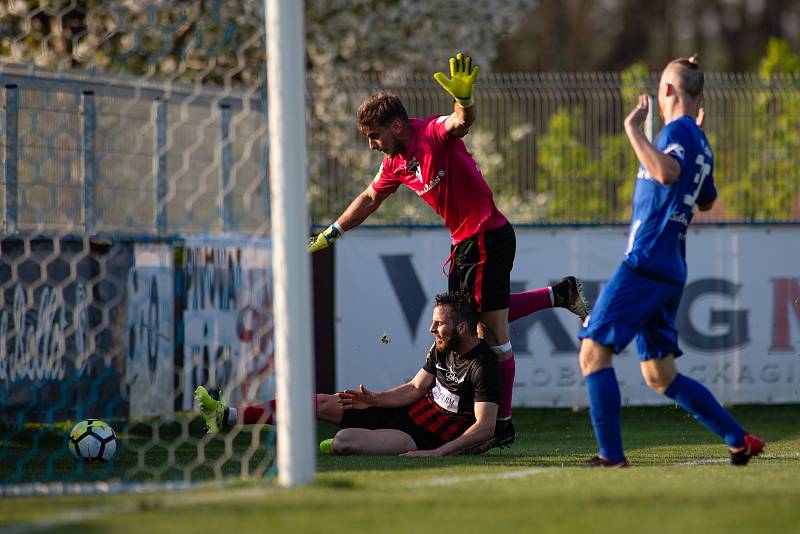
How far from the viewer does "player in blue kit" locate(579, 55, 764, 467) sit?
5602 mm

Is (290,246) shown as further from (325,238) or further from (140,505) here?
(325,238)

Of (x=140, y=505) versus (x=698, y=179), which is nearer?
(x=140, y=505)

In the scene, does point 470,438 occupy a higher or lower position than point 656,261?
lower

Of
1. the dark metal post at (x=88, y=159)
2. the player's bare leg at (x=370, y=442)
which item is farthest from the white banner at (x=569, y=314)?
the player's bare leg at (x=370, y=442)

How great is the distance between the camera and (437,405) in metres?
7.15

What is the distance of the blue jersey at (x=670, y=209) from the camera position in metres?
5.61

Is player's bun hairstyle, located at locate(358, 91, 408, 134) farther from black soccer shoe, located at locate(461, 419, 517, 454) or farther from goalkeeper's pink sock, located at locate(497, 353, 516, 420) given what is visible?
black soccer shoe, located at locate(461, 419, 517, 454)

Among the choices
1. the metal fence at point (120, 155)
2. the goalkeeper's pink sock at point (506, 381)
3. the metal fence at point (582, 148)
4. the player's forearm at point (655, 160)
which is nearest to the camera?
the player's forearm at point (655, 160)

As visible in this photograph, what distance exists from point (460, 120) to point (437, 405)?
1757 mm

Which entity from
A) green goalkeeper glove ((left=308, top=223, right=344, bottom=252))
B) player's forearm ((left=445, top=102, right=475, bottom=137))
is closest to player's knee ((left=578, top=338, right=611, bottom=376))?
player's forearm ((left=445, top=102, right=475, bottom=137))

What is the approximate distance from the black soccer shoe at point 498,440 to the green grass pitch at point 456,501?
0.17 m

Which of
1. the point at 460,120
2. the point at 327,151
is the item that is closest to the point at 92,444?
the point at 460,120

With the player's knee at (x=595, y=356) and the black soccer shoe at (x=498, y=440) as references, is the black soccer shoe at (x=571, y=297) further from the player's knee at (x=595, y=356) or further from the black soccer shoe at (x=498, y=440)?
the player's knee at (x=595, y=356)

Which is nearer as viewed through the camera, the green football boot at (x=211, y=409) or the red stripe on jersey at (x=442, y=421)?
the red stripe on jersey at (x=442, y=421)
